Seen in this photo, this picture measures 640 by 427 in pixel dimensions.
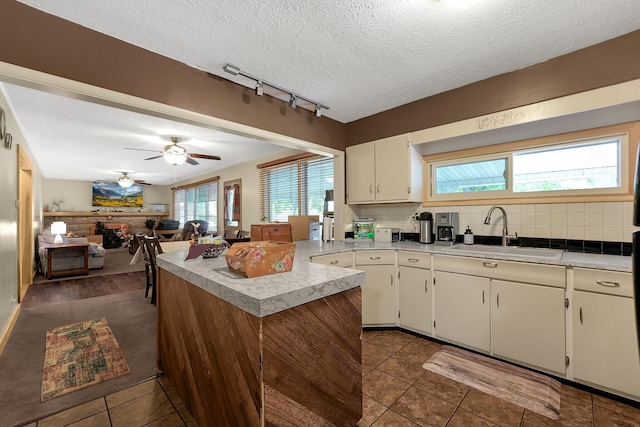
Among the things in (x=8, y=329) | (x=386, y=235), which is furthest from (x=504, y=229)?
(x=8, y=329)

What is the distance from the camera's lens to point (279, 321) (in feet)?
3.57

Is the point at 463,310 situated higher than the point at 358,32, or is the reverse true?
the point at 358,32

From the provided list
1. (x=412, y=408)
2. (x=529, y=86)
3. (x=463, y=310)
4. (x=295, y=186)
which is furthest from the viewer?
(x=295, y=186)

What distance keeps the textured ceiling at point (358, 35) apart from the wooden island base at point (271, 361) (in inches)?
64.6

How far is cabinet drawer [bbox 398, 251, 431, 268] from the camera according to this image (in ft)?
8.52

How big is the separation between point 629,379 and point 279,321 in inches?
88.4

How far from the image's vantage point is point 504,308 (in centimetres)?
215

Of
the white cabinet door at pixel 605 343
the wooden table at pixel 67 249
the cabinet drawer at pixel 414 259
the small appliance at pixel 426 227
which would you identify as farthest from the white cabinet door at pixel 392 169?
the wooden table at pixel 67 249

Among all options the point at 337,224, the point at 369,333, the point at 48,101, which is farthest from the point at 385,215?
the point at 48,101

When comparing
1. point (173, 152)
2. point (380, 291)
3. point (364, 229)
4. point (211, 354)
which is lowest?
point (380, 291)

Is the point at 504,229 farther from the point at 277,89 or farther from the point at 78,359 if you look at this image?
the point at 78,359

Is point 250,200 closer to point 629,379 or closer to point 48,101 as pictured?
point 48,101

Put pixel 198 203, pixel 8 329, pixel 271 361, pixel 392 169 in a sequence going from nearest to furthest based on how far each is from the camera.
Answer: pixel 271 361 → pixel 8 329 → pixel 392 169 → pixel 198 203

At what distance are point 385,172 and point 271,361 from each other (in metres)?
2.56
